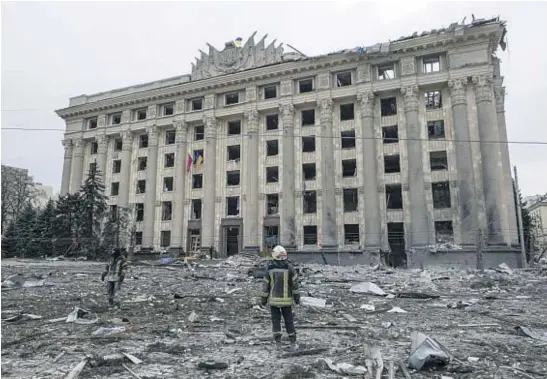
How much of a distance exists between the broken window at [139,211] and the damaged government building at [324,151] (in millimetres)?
273

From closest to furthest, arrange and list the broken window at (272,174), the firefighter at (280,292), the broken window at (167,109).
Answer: the firefighter at (280,292) → the broken window at (272,174) → the broken window at (167,109)

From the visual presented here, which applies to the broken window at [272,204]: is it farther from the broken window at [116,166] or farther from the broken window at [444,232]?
the broken window at [116,166]

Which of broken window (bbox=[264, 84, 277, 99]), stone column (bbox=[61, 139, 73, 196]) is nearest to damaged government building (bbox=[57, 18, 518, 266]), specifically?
broken window (bbox=[264, 84, 277, 99])

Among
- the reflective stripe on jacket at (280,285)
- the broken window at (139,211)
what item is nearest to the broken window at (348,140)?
the broken window at (139,211)

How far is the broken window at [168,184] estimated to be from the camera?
38.6 metres

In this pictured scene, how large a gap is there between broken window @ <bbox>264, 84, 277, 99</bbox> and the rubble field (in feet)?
82.5

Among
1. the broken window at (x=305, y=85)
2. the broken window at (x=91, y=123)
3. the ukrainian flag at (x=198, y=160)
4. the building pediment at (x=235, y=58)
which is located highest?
the building pediment at (x=235, y=58)

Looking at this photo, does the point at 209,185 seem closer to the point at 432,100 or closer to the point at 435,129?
the point at 435,129

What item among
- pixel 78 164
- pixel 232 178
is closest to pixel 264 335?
pixel 232 178

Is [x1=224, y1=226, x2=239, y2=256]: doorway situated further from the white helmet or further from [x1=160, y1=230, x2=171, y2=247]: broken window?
the white helmet

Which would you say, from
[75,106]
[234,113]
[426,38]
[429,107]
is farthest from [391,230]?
[75,106]

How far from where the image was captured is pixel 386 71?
108ft

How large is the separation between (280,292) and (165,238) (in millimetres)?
32666

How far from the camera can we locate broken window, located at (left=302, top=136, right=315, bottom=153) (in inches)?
1346
